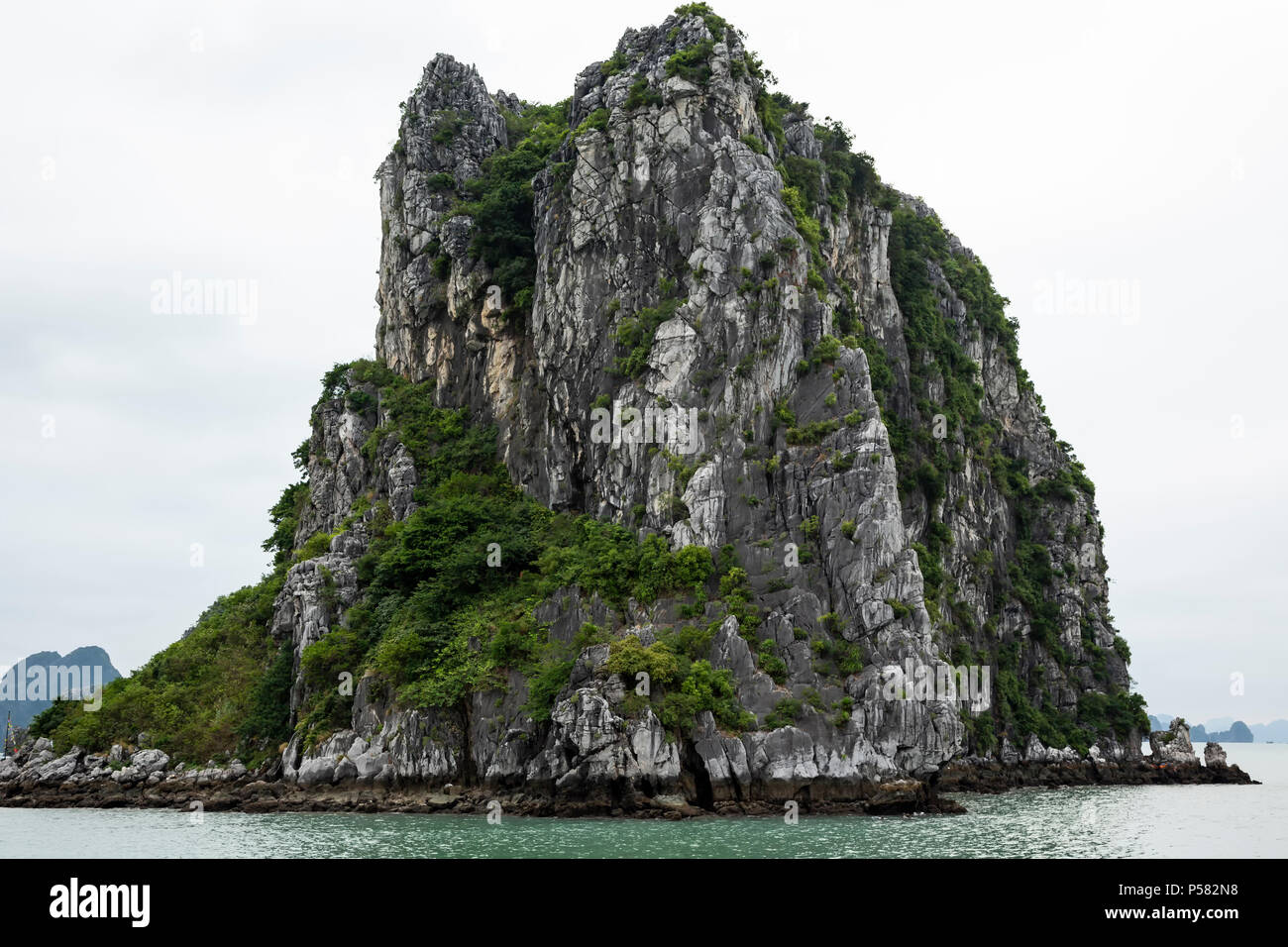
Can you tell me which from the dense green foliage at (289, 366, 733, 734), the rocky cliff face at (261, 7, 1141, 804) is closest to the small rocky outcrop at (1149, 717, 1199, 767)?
the rocky cliff face at (261, 7, 1141, 804)

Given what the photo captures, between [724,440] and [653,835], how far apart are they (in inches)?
980

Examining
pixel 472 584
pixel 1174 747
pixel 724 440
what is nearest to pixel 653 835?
pixel 472 584

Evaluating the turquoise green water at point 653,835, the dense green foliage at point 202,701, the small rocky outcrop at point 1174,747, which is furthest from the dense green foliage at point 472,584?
the small rocky outcrop at point 1174,747

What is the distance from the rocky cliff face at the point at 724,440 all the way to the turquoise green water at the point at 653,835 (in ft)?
16.1

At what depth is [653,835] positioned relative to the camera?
118ft

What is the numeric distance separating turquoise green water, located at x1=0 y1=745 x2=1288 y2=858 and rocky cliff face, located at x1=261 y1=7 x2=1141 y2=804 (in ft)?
16.1

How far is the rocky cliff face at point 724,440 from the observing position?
157 ft

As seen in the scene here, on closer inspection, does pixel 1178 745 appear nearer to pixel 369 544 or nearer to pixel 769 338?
pixel 769 338

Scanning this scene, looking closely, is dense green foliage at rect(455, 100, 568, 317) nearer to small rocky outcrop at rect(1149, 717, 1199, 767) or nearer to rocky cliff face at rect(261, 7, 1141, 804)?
rocky cliff face at rect(261, 7, 1141, 804)

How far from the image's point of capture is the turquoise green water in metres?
32.4

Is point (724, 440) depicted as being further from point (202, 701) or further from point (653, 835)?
point (202, 701)

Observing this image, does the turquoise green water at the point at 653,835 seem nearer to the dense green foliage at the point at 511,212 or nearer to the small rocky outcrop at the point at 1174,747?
the small rocky outcrop at the point at 1174,747

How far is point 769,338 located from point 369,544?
27.0 metres
